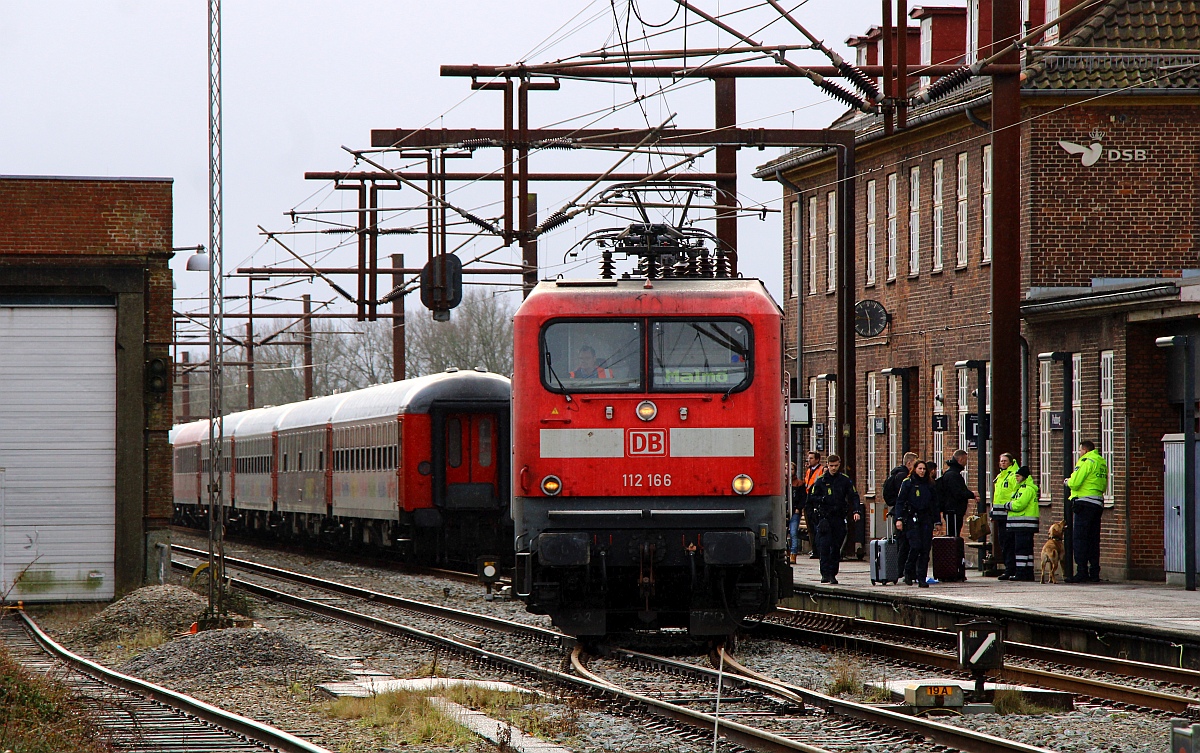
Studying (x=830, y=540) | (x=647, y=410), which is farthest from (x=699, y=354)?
(x=830, y=540)

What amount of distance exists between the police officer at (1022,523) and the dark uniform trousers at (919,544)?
108cm

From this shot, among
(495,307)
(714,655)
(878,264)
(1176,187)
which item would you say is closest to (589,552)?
(714,655)

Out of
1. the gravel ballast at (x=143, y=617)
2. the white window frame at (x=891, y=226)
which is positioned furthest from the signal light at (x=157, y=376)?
the white window frame at (x=891, y=226)

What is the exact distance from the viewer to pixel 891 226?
3559 cm

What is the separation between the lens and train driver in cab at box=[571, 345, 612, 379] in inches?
593

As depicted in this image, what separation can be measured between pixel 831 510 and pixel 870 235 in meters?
15.5

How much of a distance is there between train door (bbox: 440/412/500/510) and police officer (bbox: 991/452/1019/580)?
8304 millimetres

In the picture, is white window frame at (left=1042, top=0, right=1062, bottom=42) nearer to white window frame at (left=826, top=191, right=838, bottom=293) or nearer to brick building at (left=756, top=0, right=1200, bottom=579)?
brick building at (left=756, top=0, right=1200, bottom=579)

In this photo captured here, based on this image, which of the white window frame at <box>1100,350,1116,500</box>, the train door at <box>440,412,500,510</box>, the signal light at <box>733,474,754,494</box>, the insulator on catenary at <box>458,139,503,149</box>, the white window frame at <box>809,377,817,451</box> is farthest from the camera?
the white window frame at <box>809,377,817,451</box>

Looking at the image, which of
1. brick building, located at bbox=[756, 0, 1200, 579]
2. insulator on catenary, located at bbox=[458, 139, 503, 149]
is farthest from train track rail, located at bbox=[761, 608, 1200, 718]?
insulator on catenary, located at bbox=[458, 139, 503, 149]

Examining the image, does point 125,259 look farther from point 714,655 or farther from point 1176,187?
point 1176,187

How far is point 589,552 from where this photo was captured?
575 inches

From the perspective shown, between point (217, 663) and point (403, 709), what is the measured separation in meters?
3.79

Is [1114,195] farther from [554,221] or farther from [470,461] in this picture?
[470,461]
